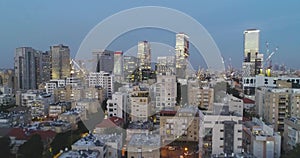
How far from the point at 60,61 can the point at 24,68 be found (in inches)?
107

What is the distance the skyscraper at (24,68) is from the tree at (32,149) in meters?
8.35

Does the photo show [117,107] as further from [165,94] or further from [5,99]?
[5,99]

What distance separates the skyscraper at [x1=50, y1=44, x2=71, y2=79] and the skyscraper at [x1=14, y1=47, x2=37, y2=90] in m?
1.82

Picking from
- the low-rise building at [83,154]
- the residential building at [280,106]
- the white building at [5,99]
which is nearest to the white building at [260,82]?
the residential building at [280,106]

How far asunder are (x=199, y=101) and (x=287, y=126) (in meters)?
2.94

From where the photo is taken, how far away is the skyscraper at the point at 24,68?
11156mm

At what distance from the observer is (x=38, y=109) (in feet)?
22.4

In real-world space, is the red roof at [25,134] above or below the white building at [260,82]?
below

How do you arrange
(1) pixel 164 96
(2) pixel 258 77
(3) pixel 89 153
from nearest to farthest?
1. (3) pixel 89 153
2. (1) pixel 164 96
3. (2) pixel 258 77

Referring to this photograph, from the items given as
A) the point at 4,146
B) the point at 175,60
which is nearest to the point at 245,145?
the point at 4,146

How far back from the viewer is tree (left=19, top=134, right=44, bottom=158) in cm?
335

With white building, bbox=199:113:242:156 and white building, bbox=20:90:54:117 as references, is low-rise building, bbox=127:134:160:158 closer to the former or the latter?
white building, bbox=199:113:242:156

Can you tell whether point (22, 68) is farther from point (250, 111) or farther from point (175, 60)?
point (250, 111)

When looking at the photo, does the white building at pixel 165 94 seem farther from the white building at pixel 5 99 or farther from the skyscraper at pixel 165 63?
the white building at pixel 5 99
